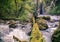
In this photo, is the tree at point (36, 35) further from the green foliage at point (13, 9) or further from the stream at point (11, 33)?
the green foliage at point (13, 9)

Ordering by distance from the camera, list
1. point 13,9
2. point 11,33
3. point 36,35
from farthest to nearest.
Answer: point 13,9
point 11,33
point 36,35

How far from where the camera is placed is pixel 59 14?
1054 inches

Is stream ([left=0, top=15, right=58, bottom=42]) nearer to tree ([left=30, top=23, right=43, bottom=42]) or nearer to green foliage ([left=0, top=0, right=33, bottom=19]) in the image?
green foliage ([left=0, top=0, right=33, bottom=19])

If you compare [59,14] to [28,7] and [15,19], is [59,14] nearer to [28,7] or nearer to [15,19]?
[28,7]

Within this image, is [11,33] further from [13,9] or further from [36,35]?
[36,35]

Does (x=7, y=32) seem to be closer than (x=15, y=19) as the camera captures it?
Yes

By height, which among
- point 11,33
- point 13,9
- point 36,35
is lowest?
point 11,33

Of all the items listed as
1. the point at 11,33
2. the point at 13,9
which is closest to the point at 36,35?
the point at 11,33

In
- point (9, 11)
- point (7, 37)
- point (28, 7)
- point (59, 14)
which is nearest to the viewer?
point (7, 37)

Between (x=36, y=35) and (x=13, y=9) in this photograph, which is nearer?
(x=36, y=35)

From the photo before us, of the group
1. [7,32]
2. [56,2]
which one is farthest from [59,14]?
[7,32]

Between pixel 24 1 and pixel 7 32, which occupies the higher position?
pixel 24 1

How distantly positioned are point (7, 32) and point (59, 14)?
12430mm

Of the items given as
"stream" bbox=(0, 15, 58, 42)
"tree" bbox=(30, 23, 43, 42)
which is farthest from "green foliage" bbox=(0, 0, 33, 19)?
"tree" bbox=(30, 23, 43, 42)
